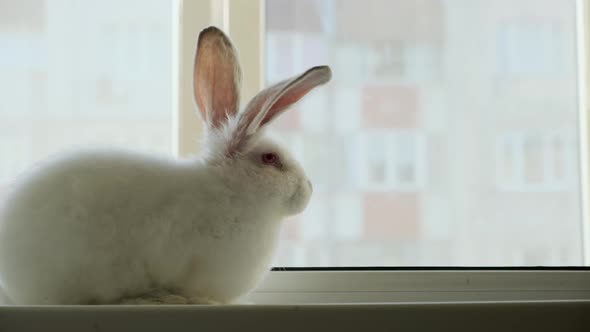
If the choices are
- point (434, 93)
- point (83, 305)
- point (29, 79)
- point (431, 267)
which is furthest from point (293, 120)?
point (83, 305)

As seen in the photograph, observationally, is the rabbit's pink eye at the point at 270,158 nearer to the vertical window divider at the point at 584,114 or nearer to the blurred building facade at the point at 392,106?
the blurred building facade at the point at 392,106

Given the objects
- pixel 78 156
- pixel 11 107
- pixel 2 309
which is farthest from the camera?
pixel 11 107

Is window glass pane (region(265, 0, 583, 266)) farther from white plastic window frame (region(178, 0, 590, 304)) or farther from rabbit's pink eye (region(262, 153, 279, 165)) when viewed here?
rabbit's pink eye (region(262, 153, 279, 165))

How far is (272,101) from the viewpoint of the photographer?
981mm

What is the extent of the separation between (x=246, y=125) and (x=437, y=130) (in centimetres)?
51

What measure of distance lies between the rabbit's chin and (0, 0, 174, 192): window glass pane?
398 mm

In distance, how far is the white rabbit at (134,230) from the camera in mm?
903

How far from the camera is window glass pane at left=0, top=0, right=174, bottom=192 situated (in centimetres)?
134

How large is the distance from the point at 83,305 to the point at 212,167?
0.79ft

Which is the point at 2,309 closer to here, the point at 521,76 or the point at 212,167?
the point at 212,167

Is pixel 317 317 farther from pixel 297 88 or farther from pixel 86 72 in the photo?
pixel 86 72

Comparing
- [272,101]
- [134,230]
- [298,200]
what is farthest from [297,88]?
[134,230]

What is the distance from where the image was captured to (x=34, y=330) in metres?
0.84

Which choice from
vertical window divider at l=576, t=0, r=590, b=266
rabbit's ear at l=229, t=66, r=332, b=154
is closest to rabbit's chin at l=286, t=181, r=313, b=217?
rabbit's ear at l=229, t=66, r=332, b=154
